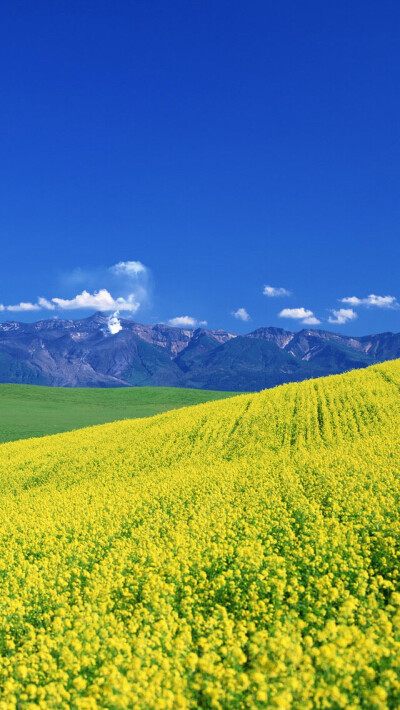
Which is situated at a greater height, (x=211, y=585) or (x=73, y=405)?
(x=73, y=405)

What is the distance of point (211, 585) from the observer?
9234 mm

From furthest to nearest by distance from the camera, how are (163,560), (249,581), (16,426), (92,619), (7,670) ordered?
1. (16,426)
2. (163,560)
3. (249,581)
4. (92,619)
5. (7,670)

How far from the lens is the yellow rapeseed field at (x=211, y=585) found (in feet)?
18.7

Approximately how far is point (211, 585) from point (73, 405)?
6871 cm

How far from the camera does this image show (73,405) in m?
74.8

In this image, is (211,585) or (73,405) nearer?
(211,585)

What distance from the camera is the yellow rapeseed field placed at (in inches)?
224

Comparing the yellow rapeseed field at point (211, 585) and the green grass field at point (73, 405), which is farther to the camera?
the green grass field at point (73, 405)

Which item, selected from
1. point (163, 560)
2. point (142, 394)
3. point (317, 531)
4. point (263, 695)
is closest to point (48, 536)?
point (163, 560)

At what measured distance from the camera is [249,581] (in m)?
9.10

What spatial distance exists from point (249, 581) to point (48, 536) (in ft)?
24.1

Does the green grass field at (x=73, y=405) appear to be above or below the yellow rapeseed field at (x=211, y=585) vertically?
above

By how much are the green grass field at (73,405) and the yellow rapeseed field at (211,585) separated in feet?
100

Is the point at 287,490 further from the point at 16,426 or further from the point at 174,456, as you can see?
the point at 16,426
